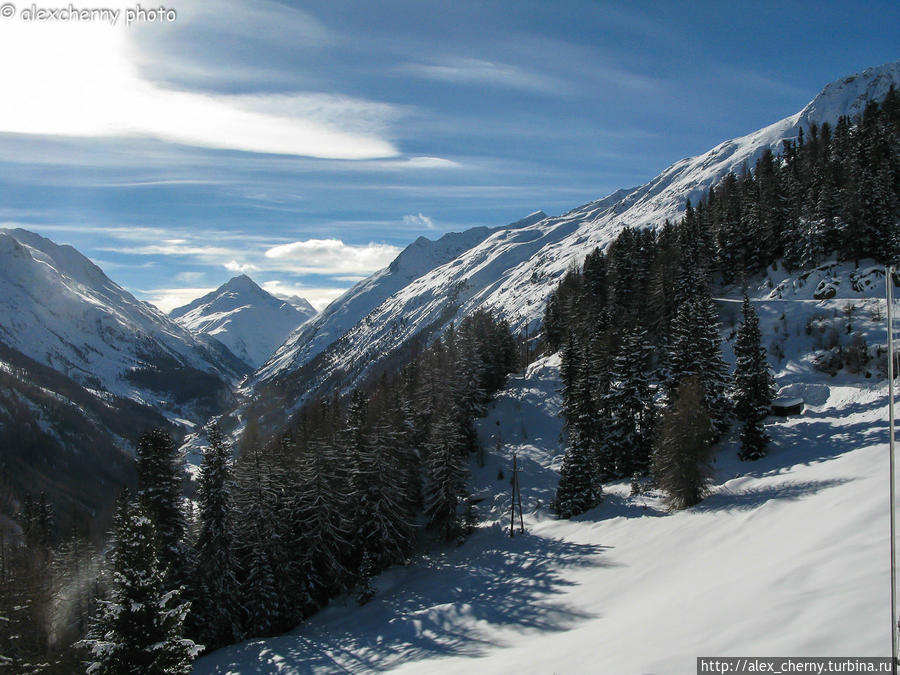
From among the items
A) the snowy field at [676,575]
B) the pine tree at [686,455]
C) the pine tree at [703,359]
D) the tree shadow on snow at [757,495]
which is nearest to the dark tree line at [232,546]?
the snowy field at [676,575]

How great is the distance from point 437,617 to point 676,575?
48.3 ft

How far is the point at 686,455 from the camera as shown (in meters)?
33.9

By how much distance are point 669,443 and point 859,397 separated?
19.4 meters

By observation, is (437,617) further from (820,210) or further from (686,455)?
(820,210)

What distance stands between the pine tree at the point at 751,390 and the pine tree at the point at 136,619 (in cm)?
3851

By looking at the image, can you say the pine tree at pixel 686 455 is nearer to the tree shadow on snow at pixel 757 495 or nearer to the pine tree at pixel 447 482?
the tree shadow on snow at pixel 757 495

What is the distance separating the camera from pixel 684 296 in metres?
60.4

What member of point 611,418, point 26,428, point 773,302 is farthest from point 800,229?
point 26,428

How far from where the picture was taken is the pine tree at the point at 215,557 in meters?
32.8

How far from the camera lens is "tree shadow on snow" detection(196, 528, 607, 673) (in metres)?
26.6

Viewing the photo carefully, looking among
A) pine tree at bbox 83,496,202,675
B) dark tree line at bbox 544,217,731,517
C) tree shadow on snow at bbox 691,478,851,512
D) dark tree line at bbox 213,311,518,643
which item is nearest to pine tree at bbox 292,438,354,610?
dark tree line at bbox 213,311,518,643

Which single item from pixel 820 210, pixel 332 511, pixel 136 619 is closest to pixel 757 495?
pixel 332 511

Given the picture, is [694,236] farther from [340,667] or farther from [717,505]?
[340,667]

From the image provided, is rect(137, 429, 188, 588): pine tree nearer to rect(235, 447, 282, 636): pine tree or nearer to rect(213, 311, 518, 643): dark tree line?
rect(213, 311, 518, 643): dark tree line
